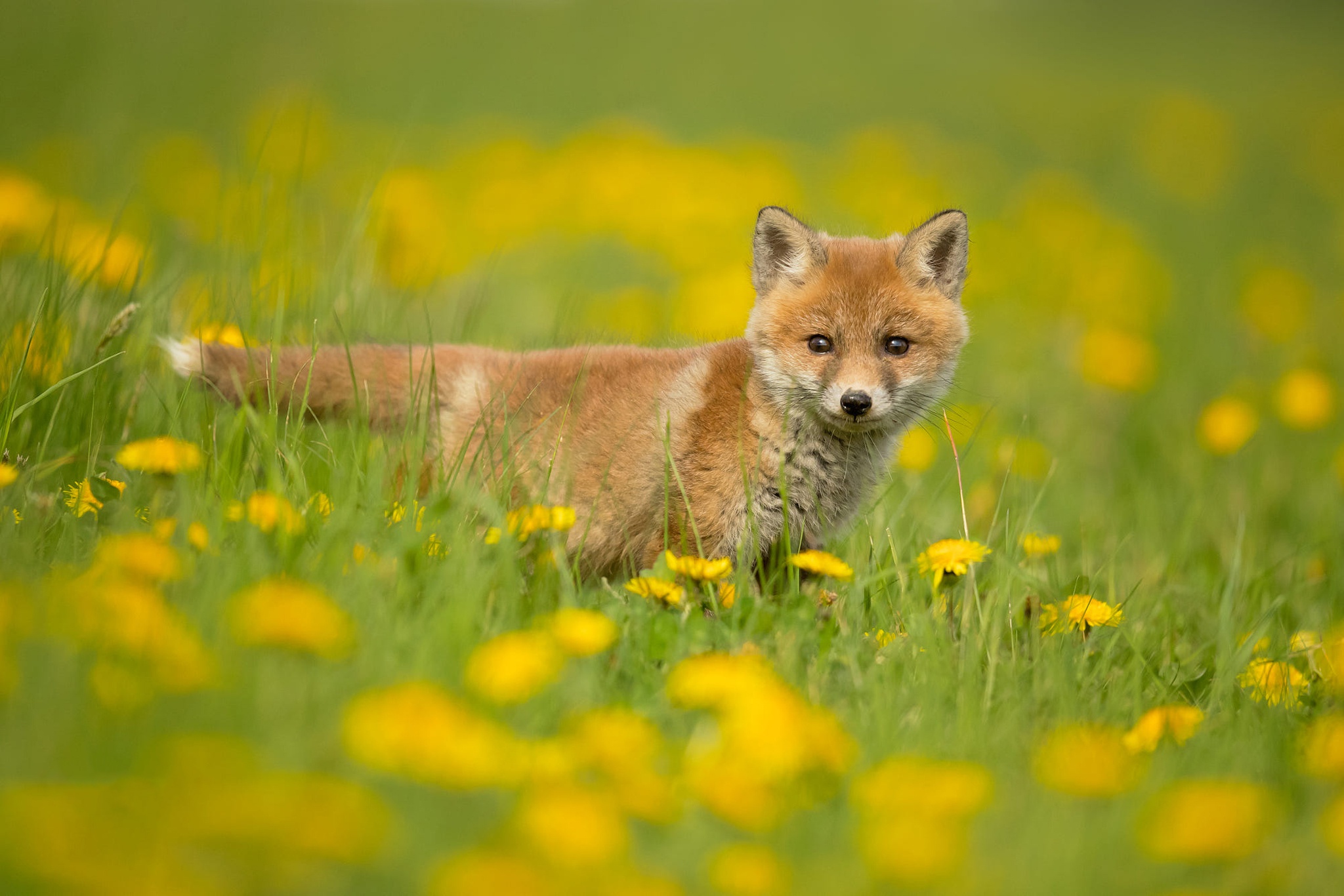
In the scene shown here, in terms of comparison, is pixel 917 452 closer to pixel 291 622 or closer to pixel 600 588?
pixel 600 588

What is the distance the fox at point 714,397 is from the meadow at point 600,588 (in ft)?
0.60

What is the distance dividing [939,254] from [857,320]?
552 mm

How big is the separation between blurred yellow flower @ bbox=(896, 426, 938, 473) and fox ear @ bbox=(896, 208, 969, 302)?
38.3 inches

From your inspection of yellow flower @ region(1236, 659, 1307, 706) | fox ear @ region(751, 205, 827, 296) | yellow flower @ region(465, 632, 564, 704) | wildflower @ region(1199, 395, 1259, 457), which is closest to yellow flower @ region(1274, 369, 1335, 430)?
wildflower @ region(1199, 395, 1259, 457)

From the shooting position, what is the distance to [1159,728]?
2842 mm

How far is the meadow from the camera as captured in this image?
6.32 ft

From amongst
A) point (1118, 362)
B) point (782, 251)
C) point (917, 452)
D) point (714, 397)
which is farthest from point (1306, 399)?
point (714, 397)

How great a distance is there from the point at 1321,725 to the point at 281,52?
45.2 feet

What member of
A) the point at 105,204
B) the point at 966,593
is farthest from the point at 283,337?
the point at 105,204

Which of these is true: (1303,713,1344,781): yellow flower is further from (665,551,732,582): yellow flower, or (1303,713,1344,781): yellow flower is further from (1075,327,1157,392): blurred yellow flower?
(1075,327,1157,392): blurred yellow flower

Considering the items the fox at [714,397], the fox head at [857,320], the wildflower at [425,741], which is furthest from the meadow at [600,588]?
the fox head at [857,320]

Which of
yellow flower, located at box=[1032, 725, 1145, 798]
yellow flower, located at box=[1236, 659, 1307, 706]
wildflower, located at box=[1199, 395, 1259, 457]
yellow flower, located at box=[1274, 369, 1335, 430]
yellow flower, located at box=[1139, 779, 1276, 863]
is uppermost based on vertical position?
yellow flower, located at box=[1274, 369, 1335, 430]

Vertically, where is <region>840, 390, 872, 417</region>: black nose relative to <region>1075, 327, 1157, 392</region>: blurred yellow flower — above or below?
below

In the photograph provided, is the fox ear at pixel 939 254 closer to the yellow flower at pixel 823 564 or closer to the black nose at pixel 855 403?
the black nose at pixel 855 403
